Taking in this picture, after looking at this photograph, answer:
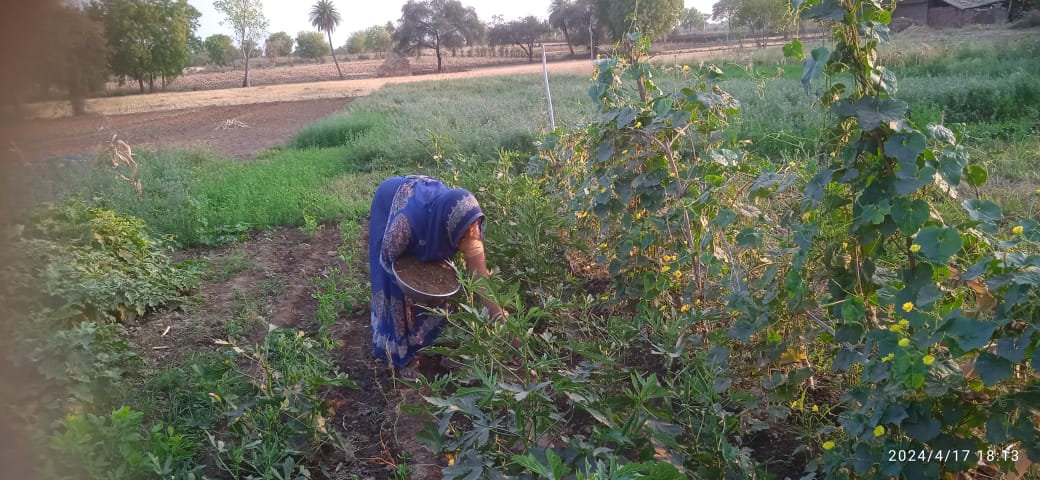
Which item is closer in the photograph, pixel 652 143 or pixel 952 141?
pixel 952 141

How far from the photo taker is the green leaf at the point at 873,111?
1.55 m

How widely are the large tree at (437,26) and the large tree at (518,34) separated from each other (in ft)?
2.40

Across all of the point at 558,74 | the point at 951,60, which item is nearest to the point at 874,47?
the point at 951,60

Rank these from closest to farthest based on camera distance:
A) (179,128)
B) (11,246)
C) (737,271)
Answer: (11,246)
(737,271)
(179,128)

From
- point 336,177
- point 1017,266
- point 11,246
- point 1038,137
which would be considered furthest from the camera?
point 336,177

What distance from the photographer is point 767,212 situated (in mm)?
2744

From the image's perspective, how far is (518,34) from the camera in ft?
88.2

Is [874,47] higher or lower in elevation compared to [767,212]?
higher

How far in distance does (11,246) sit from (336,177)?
827 centimetres

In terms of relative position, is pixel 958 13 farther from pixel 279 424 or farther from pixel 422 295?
pixel 279 424

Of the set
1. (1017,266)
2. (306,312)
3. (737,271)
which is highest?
(1017,266)

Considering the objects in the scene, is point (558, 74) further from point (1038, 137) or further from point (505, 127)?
point (1038, 137)

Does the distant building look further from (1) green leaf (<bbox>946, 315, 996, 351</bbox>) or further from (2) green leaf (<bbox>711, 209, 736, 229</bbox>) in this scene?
(1) green leaf (<bbox>946, 315, 996, 351</bbox>)

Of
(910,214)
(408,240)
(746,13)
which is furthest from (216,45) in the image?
(746,13)
